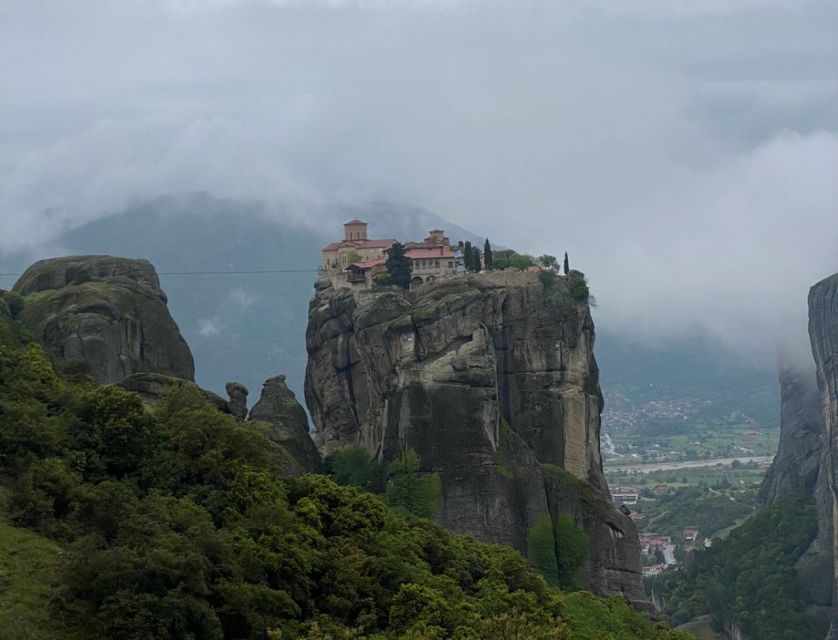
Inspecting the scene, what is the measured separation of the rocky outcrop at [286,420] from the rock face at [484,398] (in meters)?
4.02

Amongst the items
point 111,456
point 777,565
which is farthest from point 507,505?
point 777,565

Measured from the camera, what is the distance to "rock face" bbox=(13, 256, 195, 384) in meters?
84.6

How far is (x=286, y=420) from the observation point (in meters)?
95.3

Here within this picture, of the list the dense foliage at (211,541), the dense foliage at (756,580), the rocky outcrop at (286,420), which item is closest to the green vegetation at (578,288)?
the rocky outcrop at (286,420)

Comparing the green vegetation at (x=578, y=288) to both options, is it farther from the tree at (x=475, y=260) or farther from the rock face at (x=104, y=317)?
the rock face at (x=104, y=317)

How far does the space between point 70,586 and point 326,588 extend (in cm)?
1030

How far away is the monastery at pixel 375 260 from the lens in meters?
110

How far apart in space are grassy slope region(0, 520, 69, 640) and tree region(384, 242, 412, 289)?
55.4m

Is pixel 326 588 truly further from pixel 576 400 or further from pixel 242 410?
pixel 576 400

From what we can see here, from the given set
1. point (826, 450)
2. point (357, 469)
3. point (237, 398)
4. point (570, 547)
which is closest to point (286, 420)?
point (357, 469)

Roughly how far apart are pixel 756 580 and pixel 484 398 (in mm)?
71840

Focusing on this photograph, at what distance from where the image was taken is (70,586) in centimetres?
4819

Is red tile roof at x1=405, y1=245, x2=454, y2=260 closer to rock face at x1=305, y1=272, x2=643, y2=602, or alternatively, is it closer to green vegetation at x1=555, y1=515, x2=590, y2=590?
rock face at x1=305, y1=272, x2=643, y2=602

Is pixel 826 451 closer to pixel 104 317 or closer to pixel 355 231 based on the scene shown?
pixel 355 231
